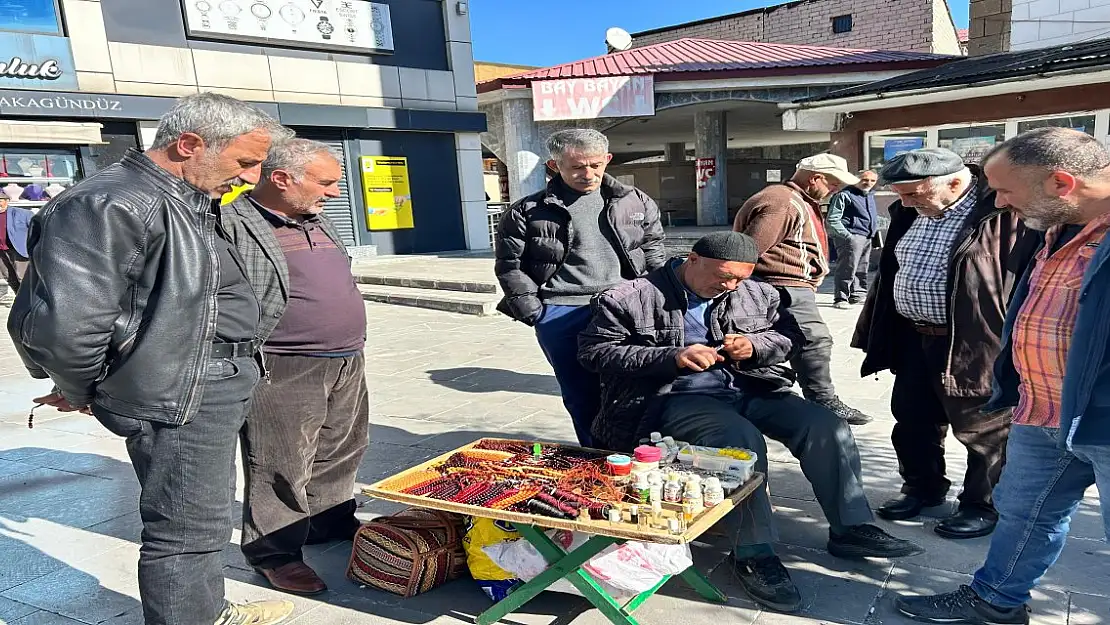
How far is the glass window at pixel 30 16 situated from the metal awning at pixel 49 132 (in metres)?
1.49

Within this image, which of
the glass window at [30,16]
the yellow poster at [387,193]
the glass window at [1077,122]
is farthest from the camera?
the yellow poster at [387,193]

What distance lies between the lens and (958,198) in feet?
10.1

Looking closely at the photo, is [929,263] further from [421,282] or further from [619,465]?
[421,282]

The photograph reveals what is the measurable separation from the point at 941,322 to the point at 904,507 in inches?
34.8

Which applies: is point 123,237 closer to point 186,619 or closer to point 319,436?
point 186,619

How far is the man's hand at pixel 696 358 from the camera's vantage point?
9.62ft

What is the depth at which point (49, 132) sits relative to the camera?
11234 mm

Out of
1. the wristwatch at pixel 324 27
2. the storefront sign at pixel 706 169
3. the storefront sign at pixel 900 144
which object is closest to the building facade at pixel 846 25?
the storefront sign at pixel 706 169

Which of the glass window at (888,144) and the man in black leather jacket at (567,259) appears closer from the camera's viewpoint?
the man in black leather jacket at (567,259)

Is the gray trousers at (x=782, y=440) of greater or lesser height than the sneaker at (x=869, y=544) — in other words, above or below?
above

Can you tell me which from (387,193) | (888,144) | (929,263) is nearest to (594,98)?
(387,193)

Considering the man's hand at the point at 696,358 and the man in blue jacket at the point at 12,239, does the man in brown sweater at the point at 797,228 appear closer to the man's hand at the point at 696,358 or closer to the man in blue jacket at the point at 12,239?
the man's hand at the point at 696,358

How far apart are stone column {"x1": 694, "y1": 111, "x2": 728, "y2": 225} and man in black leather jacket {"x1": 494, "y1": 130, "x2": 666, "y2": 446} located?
42.0ft

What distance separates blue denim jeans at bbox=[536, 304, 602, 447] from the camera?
388cm
